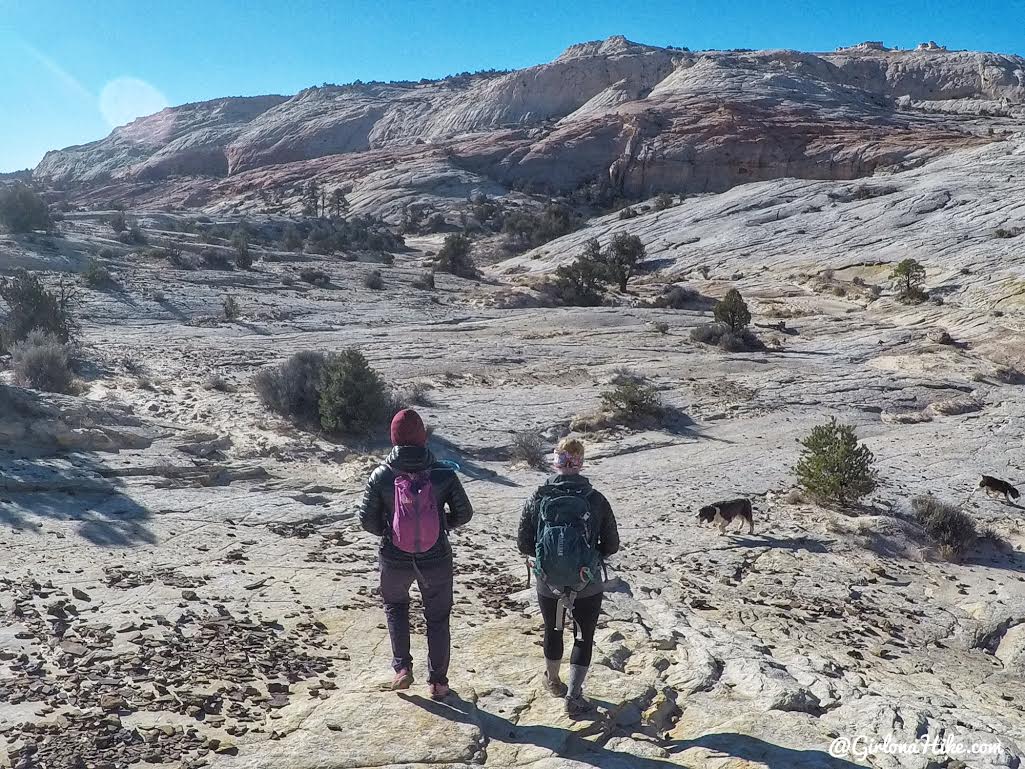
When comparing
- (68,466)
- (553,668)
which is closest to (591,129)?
(68,466)

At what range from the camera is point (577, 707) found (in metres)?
4.16

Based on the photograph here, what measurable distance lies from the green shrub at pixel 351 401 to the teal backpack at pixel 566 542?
8.00 meters

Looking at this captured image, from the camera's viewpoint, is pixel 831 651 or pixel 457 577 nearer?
pixel 831 651

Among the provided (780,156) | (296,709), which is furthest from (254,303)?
(780,156)

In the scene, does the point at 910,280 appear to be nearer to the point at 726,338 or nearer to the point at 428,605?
the point at 726,338

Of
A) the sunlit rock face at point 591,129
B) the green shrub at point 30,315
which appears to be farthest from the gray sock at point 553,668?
the sunlit rock face at point 591,129

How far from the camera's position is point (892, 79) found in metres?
99.2

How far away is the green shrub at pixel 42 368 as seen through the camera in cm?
1206

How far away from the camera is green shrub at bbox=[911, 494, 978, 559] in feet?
28.3

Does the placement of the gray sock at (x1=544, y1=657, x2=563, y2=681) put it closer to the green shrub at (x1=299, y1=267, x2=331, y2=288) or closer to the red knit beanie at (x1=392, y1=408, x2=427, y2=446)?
the red knit beanie at (x1=392, y1=408, x2=427, y2=446)

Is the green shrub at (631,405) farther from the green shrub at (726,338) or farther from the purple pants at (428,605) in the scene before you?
the purple pants at (428,605)

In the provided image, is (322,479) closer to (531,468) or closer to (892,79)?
(531,468)

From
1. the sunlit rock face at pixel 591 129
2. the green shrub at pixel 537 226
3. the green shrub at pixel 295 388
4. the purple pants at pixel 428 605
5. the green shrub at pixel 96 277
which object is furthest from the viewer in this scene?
the sunlit rock face at pixel 591 129

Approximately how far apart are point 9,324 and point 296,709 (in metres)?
15.4
